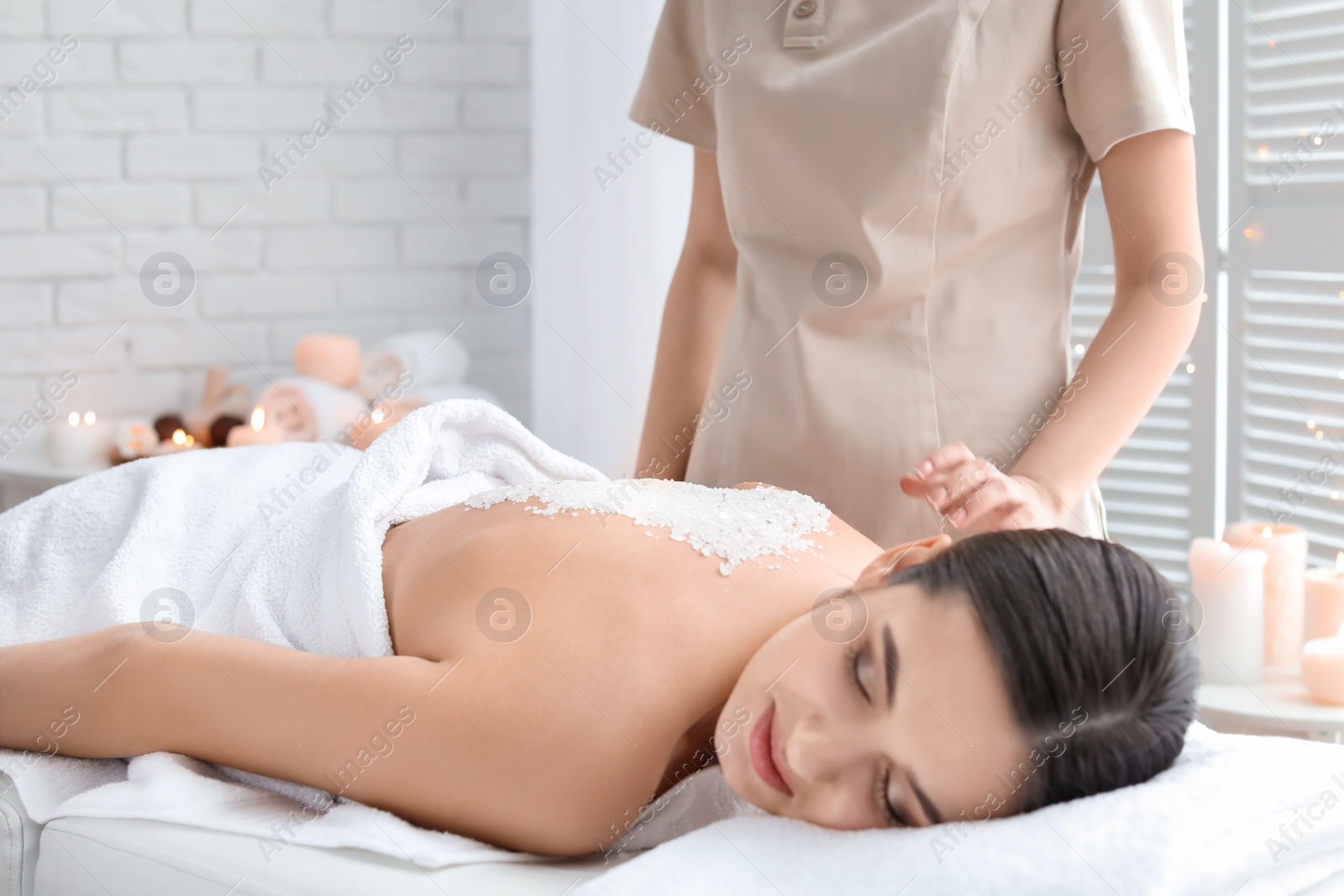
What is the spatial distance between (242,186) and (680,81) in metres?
1.43

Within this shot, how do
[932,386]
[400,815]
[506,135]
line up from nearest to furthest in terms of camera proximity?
[400,815]
[932,386]
[506,135]

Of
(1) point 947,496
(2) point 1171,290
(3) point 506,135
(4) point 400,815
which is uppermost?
(3) point 506,135

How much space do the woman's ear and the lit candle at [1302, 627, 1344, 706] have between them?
3.10 feet

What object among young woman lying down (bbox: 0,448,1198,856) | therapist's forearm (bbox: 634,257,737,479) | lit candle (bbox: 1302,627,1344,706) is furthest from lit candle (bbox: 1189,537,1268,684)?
young woman lying down (bbox: 0,448,1198,856)

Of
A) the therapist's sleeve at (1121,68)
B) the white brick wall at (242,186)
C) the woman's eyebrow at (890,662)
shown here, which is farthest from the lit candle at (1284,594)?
the white brick wall at (242,186)

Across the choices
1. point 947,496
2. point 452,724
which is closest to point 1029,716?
point 947,496

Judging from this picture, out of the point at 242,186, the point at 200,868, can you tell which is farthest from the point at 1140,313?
the point at 242,186

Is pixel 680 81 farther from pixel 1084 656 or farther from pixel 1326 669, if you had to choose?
pixel 1326 669

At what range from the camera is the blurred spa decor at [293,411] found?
7.32ft

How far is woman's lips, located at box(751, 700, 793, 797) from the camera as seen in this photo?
2.58 feet

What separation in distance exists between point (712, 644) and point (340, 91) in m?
2.03

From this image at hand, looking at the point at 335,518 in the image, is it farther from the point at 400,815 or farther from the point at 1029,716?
the point at 1029,716

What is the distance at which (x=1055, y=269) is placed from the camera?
1139 mm

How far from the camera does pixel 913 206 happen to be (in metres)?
1.11
